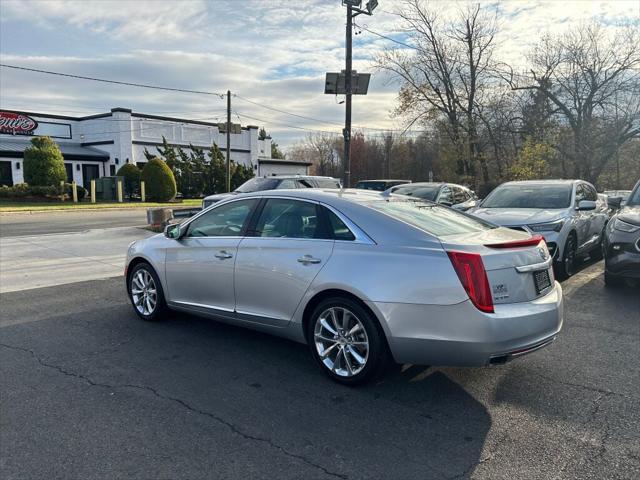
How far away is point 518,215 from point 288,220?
478cm

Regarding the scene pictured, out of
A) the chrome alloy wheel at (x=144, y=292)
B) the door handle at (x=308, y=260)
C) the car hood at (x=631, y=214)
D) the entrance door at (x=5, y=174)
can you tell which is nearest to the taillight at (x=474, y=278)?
the door handle at (x=308, y=260)

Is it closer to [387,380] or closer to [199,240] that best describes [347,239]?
[387,380]

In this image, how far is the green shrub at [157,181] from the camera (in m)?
31.9

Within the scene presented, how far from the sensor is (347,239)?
3.99m

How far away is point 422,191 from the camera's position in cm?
1255

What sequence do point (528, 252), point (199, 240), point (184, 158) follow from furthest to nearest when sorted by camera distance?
point (184, 158) → point (199, 240) → point (528, 252)

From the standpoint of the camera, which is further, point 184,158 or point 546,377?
point 184,158

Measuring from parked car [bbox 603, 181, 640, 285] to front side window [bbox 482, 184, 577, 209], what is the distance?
1.39m

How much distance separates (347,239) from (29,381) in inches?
111

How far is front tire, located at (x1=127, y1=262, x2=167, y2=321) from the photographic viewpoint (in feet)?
18.2

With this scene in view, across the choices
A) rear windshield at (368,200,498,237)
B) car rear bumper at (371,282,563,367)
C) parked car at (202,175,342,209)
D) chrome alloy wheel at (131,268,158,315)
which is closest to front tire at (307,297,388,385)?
car rear bumper at (371,282,563,367)

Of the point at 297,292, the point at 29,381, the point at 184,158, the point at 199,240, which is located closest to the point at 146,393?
the point at 29,381

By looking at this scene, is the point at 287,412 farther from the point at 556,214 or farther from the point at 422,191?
the point at 422,191

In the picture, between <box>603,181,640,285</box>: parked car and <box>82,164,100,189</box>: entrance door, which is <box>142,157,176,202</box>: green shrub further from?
<box>603,181,640,285</box>: parked car
